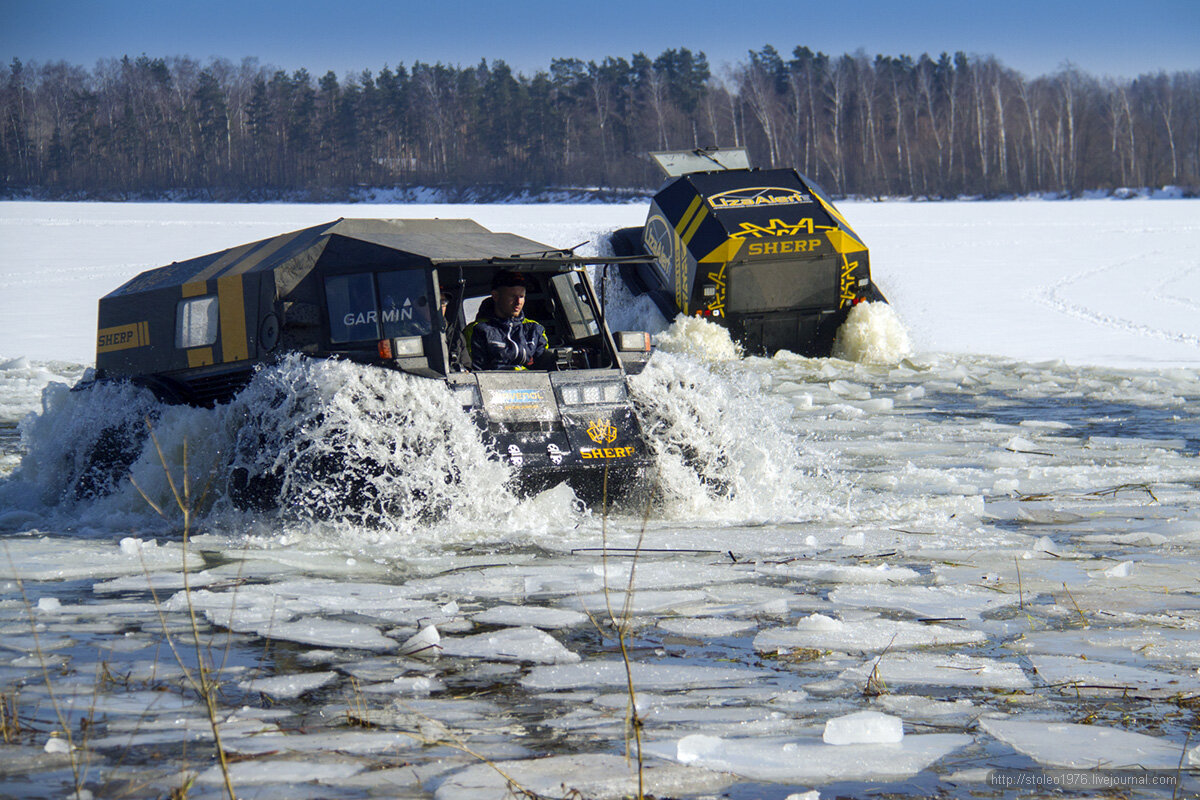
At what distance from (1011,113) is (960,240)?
40763 millimetres

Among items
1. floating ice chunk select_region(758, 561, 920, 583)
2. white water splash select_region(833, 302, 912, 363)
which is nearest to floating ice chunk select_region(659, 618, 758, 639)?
floating ice chunk select_region(758, 561, 920, 583)

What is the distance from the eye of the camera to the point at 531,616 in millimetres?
5098

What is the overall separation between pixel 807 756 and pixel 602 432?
12.8 ft

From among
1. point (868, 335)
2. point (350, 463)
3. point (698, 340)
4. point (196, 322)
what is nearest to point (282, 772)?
point (350, 463)

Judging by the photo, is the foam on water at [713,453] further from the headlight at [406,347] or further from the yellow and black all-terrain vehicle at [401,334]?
the headlight at [406,347]

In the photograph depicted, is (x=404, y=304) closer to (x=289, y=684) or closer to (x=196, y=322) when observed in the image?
(x=196, y=322)

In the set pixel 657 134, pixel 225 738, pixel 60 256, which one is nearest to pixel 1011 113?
pixel 657 134

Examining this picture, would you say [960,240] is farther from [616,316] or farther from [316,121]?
[316,121]

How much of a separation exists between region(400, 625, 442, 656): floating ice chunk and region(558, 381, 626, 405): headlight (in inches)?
111

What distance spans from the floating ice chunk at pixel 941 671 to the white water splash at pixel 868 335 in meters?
10.5

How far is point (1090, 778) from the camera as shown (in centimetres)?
332

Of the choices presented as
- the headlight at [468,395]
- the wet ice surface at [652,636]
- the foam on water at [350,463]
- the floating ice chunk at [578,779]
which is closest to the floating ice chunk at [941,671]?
the wet ice surface at [652,636]

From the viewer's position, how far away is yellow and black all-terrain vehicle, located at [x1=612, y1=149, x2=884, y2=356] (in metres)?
13.8

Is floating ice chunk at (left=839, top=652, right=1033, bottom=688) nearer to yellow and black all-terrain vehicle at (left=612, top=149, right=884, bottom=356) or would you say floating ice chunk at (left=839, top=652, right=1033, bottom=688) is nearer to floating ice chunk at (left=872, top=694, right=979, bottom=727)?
floating ice chunk at (left=872, top=694, right=979, bottom=727)
